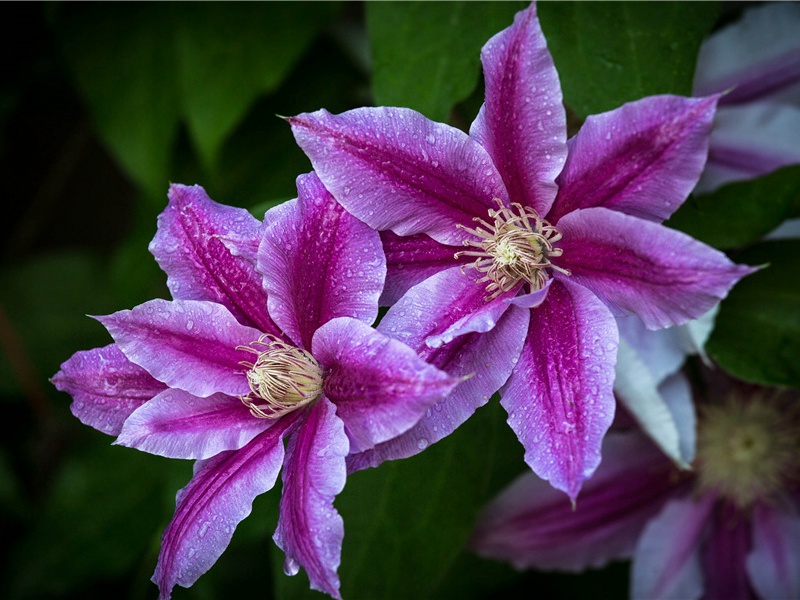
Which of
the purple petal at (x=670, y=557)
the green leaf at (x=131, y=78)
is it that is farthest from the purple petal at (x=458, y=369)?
the green leaf at (x=131, y=78)

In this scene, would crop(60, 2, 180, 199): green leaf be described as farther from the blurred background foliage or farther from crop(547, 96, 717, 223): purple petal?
crop(547, 96, 717, 223): purple petal

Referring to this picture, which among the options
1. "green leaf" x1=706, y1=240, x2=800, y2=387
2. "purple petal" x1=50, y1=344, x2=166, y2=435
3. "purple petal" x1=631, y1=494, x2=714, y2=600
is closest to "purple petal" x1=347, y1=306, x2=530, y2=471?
"purple petal" x1=50, y1=344, x2=166, y2=435

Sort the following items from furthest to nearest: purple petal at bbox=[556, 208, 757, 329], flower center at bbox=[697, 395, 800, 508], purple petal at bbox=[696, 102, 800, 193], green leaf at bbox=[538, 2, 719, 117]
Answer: flower center at bbox=[697, 395, 800, 508] → purple petal at bbox=[696, 102, 800, 193] → green leaf at bbox=[538, 2, 719, 117] → purple petal at bbox=[556, 208, 757, 329]

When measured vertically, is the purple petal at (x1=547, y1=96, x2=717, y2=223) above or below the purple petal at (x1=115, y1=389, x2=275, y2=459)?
above

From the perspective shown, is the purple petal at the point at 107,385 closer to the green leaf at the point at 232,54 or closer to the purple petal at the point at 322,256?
the purple petal at the point at 322,256

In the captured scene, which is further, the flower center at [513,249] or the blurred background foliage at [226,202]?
the blurred background foliage at [226,202]

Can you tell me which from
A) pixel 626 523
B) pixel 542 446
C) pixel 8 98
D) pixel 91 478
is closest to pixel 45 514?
pixel 91 478

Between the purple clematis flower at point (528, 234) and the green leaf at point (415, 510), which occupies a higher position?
the purple clematis flower at point (528, 234)

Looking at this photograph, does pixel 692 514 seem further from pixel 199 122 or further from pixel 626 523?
pixel 199 122
